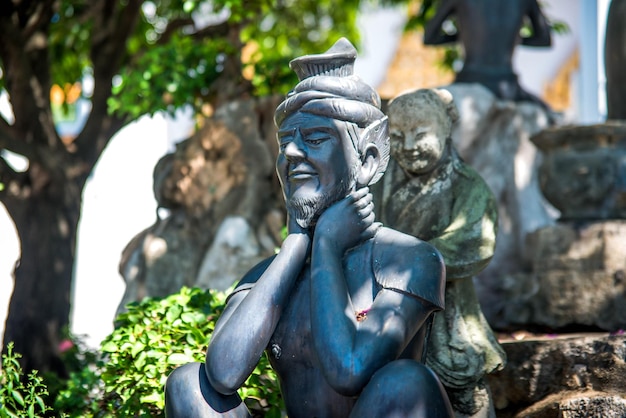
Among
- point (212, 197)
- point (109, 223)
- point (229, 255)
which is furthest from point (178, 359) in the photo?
point (109, 223)

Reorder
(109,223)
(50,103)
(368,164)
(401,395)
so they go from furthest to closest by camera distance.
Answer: (109,223) → (50,103) → (368,164) → (401,395)

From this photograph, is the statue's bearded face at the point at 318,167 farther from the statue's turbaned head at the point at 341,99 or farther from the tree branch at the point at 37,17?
the tree branch at the point at 37,17

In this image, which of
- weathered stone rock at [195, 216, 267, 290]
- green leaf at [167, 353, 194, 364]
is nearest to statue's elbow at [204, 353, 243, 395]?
green leaf at [167, 353, 194, 364]

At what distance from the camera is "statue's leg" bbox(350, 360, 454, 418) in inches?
125

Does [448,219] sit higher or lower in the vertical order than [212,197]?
higher

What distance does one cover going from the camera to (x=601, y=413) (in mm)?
4523

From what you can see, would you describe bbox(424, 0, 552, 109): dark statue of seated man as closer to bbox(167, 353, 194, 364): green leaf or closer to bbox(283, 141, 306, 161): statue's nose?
bbox(167, 353, 194, 364): green leaf

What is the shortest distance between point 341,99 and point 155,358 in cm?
185

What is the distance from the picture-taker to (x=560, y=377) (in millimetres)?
5117

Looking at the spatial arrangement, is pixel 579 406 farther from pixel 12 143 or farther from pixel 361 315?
pixel 12 143

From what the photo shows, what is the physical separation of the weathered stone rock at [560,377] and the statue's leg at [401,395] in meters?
1.66

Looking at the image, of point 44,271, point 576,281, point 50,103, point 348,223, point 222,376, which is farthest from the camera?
point 50,103

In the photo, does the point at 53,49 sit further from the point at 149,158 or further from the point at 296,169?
the point at 296,169

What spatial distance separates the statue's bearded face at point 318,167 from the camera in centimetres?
370
